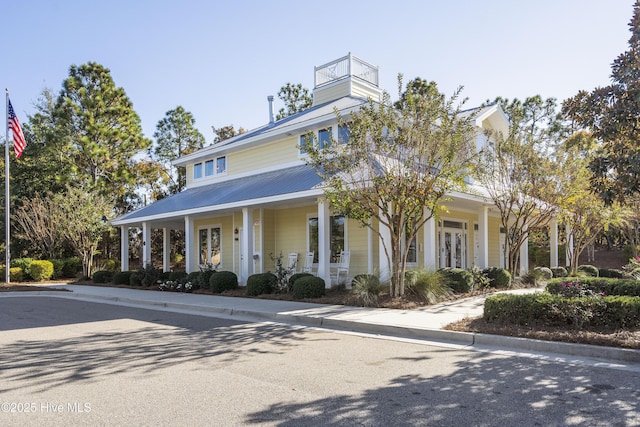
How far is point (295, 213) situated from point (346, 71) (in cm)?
736

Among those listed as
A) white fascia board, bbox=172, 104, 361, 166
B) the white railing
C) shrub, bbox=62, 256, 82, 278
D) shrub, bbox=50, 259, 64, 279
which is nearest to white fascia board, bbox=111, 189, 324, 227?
white fascia board, bbox=172, 104, 361, 166

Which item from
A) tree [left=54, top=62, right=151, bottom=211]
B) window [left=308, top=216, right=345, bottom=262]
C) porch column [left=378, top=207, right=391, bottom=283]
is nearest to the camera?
porch column [left=378, top=207, right=391, bottom=283]

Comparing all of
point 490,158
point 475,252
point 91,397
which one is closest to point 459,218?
point 475,252

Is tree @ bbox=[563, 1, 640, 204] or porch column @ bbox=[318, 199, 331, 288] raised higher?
tree @ bbox=[563, 1, 640, 204]

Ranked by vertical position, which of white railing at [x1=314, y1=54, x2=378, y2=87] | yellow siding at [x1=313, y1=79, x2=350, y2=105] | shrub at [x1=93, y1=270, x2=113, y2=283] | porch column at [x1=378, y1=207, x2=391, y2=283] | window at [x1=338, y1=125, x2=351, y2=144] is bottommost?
shrub at [x1=93, y1=270, x2=113, y2=283]

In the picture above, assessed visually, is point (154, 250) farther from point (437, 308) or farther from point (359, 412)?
point (359, 412)

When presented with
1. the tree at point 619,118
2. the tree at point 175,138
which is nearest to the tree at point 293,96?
the tree at point 175,138

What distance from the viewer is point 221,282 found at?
15.9 meters

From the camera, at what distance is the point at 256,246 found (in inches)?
766

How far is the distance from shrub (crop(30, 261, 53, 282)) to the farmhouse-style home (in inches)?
232

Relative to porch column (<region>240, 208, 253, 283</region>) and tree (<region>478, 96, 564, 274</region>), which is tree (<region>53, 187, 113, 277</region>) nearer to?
porch column (<region>240, 208, 253, 283</region>)

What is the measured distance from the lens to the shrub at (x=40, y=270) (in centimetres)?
2556

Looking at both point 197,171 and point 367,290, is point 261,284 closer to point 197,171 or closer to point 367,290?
point 367,290

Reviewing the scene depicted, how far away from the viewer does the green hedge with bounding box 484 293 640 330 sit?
758 centimetres
